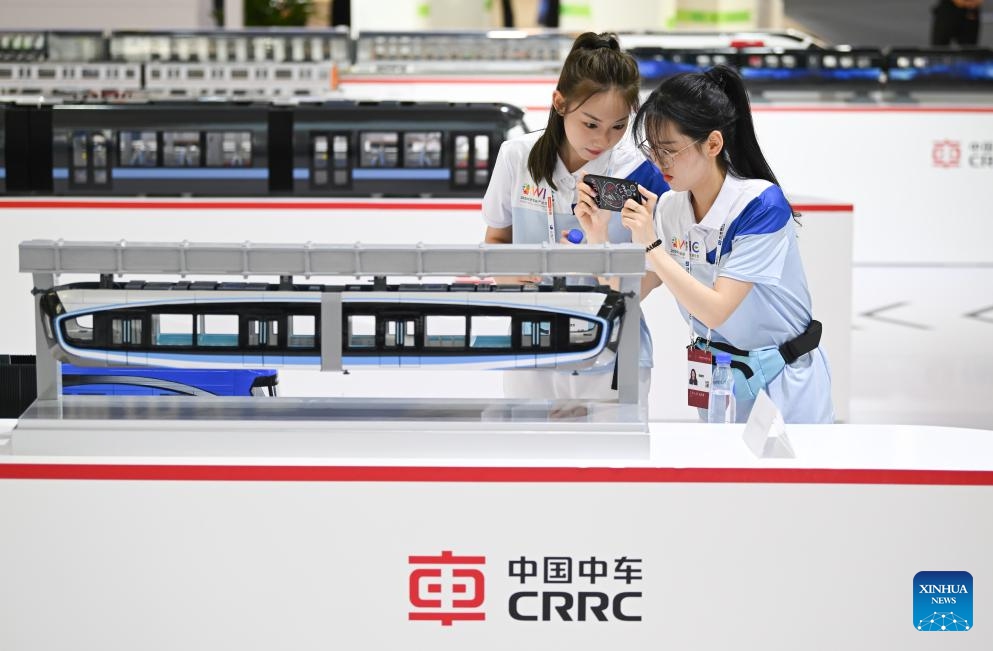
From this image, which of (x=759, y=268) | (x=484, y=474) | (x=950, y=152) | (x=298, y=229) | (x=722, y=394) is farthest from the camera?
(x=950, y=152)

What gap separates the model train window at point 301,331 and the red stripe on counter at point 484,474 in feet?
0.63

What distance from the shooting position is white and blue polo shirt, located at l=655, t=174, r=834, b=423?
2.10 meters

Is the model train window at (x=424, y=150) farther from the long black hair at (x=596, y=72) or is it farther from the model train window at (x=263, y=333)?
the model train window at (x=263, y=333)

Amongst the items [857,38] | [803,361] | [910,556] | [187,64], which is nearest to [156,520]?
[910,556]

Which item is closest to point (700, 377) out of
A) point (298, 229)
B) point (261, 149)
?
point (298, 229)

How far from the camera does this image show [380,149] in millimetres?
5129

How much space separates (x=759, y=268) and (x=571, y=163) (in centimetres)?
56

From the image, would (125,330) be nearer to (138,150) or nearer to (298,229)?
(298,229)

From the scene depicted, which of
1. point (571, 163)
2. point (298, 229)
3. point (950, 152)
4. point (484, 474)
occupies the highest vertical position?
point (950, 152)

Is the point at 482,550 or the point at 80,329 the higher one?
the point at 80,329

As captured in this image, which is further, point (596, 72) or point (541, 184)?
point (541, 184)

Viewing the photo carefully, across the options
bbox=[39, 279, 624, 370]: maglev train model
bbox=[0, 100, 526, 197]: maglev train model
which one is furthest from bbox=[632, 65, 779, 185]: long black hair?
bbox=[0, 100, 526, 197]: maglev train model

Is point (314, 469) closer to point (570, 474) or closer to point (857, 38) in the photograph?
point (570, 474)

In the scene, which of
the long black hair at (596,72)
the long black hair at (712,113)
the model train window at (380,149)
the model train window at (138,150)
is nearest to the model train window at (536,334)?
the long black hair at (712,113)
